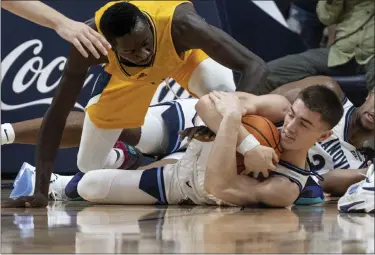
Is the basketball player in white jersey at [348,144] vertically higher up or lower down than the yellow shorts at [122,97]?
lower down

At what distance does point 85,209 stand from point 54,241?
140 centimetres

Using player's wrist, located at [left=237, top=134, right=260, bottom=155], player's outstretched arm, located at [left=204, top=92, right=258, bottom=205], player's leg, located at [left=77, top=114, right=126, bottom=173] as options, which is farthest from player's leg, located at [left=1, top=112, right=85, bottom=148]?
player's wrist, located at [left=237, top=134, right=260, bottom=155]

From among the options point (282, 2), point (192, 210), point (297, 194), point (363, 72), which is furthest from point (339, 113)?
point (282, 2)

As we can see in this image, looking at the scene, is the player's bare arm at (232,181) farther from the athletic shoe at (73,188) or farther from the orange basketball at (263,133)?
the athletic shoe at (73,188)

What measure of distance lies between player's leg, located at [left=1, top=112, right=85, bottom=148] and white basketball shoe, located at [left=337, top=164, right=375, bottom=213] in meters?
1.94

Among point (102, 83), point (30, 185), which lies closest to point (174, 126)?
point (102, 83)

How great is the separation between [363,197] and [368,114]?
145cm

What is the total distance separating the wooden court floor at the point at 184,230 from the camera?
280cm

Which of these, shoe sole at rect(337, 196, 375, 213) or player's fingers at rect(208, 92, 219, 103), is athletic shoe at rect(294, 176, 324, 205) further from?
player's fingers at rect(208, 92, 219, 103)

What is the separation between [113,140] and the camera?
4980 mm

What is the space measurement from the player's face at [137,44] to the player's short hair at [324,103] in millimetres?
787

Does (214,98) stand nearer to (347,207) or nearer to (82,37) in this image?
(347,207)

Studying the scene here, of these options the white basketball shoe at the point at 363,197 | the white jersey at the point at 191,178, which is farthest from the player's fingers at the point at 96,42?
the white basketball shoe at the point at 363,197

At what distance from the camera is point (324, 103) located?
4.16 meters
